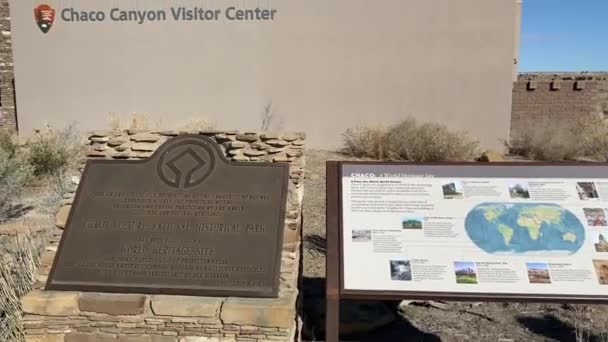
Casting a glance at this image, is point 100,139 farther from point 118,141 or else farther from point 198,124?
point 198,124

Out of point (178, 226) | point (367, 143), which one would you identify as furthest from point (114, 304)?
point (367, 143)

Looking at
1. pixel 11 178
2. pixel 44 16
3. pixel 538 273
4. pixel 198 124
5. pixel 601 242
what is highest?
pixel 44 16

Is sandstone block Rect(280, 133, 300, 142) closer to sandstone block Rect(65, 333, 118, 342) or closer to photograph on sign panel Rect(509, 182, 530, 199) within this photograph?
photograph on sign panel Rect(509, 182, 530, 199)

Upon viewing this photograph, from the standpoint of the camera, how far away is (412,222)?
3.63 m

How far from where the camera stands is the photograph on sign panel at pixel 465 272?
340cm

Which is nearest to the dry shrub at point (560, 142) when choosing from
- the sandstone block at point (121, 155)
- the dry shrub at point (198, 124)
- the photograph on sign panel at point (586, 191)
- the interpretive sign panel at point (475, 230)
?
the dry shrub at point (198, 124)

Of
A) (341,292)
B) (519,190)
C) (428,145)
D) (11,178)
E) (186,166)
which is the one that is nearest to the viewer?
(341,292)

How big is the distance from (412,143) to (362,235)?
9048mm

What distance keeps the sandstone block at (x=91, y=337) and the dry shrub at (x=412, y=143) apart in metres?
9.45

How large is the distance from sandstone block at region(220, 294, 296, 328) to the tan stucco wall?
11.1m

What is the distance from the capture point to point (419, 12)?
13875 millimetres

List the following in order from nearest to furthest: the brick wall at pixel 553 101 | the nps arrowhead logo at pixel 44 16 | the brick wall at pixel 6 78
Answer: the nps arrowhead logo at pixel 44 16, the brick wall at pixel 553 101, the brick wall at pixel 6 78

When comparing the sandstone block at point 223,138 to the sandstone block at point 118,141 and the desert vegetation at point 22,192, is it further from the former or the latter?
the desert vegetation at point 22,192

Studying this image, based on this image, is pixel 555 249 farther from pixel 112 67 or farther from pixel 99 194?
pixel 112 67
